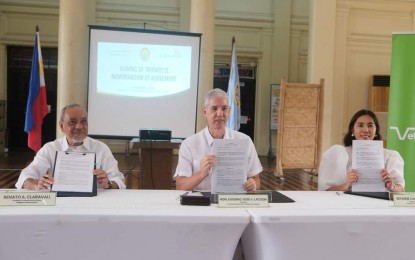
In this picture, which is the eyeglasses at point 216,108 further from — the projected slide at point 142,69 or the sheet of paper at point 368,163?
the projected slide at point 142,69

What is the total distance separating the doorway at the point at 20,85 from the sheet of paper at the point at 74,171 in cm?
900

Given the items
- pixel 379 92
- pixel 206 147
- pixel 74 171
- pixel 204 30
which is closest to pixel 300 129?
pixel 379 92

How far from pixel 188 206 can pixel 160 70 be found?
3075mm

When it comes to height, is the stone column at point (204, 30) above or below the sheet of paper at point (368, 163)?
above

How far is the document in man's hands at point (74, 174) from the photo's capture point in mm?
1834

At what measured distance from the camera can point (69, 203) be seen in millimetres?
1602

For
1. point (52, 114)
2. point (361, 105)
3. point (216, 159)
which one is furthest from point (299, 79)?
point (216, 159)

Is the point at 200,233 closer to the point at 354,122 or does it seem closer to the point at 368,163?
the point at 368,163

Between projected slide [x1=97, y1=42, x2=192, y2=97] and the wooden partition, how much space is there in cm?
298

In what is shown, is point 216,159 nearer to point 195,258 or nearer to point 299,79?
point 195,258

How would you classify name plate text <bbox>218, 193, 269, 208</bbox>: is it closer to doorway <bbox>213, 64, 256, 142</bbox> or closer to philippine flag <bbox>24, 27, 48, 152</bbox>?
philippine flag <bbox>24, 27, 48, 152</bbox>

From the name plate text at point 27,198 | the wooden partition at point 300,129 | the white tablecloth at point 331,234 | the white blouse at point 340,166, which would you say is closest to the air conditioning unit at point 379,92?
the wooden partition at point 300,129

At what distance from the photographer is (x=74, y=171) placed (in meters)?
1.86

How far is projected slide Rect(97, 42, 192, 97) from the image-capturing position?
4340 mm
